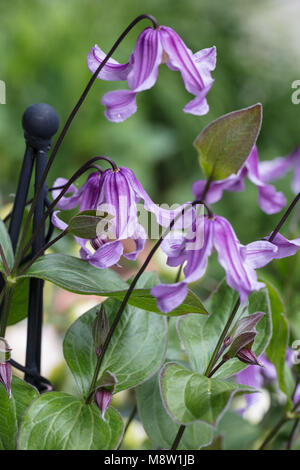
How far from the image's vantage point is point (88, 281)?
1.55 feet

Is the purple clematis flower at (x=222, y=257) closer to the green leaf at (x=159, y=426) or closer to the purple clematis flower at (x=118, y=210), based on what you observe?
the purple clematis flower at (x=118, y=210)

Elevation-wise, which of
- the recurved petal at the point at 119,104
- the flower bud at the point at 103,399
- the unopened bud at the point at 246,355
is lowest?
the flower bud at the point at 103,399

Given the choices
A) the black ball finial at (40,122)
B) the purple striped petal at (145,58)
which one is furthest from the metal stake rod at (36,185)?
the purple striped petal at (145,58)

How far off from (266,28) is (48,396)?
97.8 inches

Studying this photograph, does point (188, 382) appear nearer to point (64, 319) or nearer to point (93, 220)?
point (93, 220)

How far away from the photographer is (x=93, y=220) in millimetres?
440

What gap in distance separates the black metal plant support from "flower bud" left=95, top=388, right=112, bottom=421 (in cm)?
8

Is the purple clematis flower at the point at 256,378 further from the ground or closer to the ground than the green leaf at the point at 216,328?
closer to the ground

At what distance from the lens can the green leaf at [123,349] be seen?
0.49m

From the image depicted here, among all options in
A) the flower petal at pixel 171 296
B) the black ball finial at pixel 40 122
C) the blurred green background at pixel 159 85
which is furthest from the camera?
the blurred green background at pixel 159 85

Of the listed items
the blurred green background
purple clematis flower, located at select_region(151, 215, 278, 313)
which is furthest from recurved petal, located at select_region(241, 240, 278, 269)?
the blurred green background

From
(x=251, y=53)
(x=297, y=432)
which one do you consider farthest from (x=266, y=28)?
(x=297, y=432)

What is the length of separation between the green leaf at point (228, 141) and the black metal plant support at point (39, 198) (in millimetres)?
157
